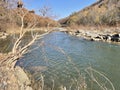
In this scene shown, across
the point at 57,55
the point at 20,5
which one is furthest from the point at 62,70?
the point at 20,5

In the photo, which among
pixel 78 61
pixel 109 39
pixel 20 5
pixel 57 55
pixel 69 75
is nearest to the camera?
pixel 20 5

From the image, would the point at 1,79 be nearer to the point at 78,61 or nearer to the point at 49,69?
the point at 49,69

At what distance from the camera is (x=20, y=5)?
17.8ft

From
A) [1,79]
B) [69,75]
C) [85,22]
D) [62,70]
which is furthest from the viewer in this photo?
[85,22]

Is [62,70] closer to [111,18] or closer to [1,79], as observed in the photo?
Result: [1,79]

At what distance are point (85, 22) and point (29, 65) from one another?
4682 cm

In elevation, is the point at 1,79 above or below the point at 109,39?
above

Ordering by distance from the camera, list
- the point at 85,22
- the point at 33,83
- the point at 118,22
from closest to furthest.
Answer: the point at 33,83, the point at 118,22, the point at 85,22

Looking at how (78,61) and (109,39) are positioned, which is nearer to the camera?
(78,61)

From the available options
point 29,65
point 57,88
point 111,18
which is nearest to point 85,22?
point 111,18

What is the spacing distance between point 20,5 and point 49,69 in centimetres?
715

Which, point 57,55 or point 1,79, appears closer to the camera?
point 1,79

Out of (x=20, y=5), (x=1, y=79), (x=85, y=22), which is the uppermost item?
(x=20, y=5)

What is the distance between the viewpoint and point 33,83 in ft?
29.8
